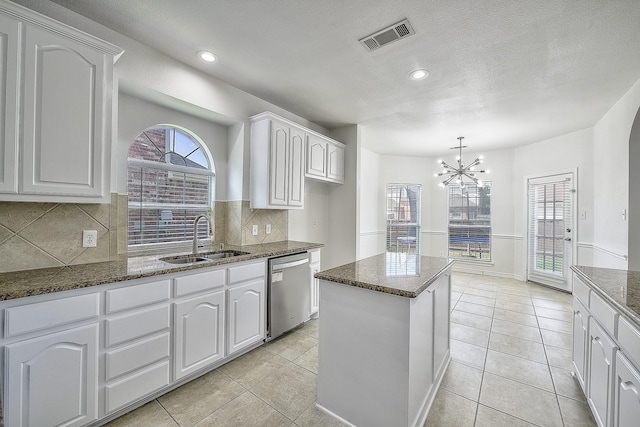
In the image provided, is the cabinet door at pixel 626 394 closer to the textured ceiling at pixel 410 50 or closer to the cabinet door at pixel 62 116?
the textured ceiling at pixel 410 50

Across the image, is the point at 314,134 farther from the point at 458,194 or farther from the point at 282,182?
the point at 458,194

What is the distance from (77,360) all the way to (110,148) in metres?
1.34

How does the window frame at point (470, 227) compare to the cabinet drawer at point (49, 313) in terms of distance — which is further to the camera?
the window frame at point (470, 227)

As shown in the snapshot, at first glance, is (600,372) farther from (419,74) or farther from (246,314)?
(419,74)

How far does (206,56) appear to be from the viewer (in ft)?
7.82

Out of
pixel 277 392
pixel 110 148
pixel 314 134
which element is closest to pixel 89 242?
pixel 110 148

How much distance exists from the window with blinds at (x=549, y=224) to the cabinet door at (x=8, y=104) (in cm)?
671

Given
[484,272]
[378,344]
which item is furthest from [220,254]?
[484,272]

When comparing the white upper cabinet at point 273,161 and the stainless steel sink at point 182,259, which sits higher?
the white upper cabinet at point 273,161

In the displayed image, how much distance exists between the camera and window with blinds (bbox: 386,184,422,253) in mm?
6438

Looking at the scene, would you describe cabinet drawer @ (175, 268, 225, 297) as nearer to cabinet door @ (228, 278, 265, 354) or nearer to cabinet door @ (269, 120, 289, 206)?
cabinet door @ (228, 278, 265, 354)

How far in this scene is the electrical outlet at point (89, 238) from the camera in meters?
1.98

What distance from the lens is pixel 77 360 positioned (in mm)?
1553

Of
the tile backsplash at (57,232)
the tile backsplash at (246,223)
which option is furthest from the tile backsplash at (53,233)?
the tile backsplash at (246,223)
